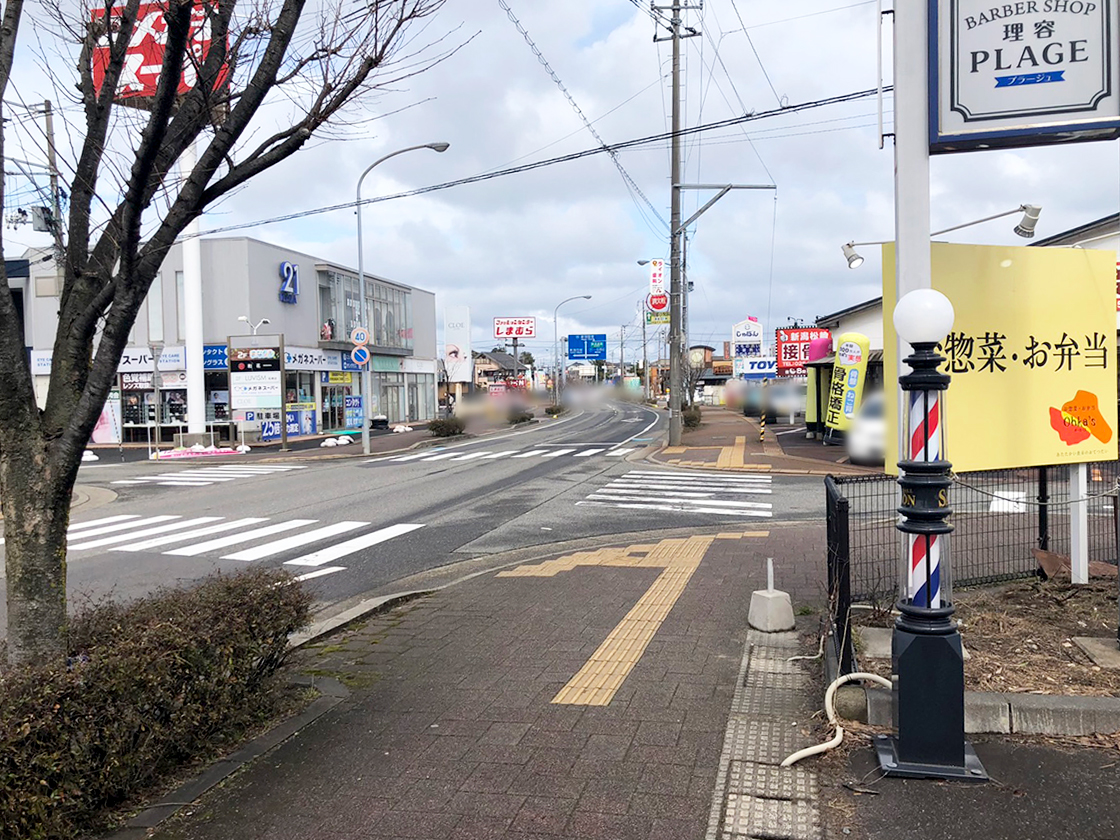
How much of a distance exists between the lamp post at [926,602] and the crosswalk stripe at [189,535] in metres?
11.0

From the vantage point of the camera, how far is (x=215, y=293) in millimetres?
36188

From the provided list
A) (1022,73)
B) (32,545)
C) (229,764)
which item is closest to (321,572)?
(229,764)

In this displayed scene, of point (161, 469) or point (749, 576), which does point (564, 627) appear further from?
point (161, 469)

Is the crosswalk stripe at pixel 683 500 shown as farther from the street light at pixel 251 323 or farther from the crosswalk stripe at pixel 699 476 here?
the street light at pixel 251 323

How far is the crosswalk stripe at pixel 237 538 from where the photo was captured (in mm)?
11828

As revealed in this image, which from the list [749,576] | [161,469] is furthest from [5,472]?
[161,469]

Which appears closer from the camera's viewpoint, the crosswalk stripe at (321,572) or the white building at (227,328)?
the crosswalk stripe at (321,572)

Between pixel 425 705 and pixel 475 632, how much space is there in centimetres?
171

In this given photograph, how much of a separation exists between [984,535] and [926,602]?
16.0 feet

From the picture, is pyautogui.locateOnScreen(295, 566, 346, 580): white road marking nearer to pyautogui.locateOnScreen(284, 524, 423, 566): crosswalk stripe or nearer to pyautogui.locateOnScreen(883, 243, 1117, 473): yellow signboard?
pyautogui.locateOnScreen(284, 524, 423, 566): crosswalk stripe

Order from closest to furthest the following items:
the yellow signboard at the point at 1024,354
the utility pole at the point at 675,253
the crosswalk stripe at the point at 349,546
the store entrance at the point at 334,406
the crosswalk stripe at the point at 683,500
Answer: the yellow signboard at the point at 1024,354
the crosswalk stripe at the point at 349,546
the crosswalk stripe at the point at 683,500
the utility pole at the point at 675,253
the store entrance at the point at 334,406

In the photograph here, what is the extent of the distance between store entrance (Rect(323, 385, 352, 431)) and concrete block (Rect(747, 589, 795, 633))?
36.7 m

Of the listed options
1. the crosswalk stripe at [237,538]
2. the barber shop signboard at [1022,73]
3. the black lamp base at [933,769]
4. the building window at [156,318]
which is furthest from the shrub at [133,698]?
the building window at [156,318]

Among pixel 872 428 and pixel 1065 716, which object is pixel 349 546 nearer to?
pixel 872 428
